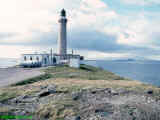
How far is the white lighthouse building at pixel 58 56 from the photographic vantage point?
36.2 m

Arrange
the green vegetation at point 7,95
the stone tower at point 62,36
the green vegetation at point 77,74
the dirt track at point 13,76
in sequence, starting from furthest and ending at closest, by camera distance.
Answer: the stone tower at point 62,36 → the green vegetation at point 77,74 → the dirt track at point 13,76 → the green vegetation at point 7,95

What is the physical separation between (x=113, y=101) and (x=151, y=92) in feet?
11.3

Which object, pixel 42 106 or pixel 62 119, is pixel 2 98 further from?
pixel 62 119

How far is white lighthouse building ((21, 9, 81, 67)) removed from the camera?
1427 inches

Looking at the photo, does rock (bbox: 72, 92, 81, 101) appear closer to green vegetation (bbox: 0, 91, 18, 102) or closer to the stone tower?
green vegetation (bbox: 0, 91, 18, 102)

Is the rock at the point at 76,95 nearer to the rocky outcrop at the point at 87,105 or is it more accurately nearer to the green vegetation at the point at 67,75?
the rocky outcrop at the point at 87,105

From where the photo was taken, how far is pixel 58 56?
41.8 m

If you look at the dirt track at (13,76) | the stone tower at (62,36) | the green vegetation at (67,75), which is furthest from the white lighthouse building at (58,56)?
the dirt track at (13,76)

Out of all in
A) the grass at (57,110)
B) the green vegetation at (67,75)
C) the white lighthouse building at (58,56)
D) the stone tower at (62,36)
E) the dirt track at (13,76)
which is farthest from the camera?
the stone tower at (62,36)

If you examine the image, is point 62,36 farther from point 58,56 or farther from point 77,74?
point 77,74

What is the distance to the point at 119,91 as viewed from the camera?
13094 mm

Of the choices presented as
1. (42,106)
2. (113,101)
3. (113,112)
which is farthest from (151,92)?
(42,106)

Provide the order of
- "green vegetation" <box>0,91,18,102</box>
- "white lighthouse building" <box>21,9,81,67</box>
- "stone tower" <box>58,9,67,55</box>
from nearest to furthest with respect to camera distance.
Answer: "green vegetation" <box>0,91,18,102</box> → "white lighthouse building" <box>21,9,81,67</box> → "stone tower" <box>58,9,67,55</box>

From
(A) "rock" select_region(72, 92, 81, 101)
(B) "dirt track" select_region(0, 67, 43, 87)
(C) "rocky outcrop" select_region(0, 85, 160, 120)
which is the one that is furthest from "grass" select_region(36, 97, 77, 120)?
(B) "dirt track" select_region(0, 67, 43, 87)
